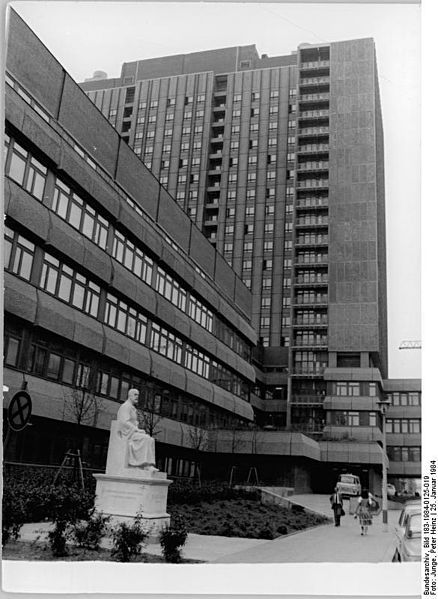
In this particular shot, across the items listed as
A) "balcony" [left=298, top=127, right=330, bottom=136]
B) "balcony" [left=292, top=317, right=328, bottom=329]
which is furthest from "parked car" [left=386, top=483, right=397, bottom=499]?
"balcony" [left=298, top=127, right=330, bottom=136]

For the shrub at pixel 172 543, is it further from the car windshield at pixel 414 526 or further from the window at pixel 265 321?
the window at pixel 265 321

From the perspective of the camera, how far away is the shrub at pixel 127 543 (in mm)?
10449

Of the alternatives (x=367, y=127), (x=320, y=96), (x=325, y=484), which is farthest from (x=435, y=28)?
(x=320, y=96)

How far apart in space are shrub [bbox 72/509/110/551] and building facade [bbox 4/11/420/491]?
424cm

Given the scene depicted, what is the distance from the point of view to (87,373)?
20344 millimetres

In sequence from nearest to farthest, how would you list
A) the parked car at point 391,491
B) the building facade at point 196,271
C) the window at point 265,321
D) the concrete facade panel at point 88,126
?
1. the parked car at point 391,491
2. the building facade at point 196,271
3. the concrete facade panel at point 88,126
4. the window at point 265,321

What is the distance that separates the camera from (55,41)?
13211 millimetres

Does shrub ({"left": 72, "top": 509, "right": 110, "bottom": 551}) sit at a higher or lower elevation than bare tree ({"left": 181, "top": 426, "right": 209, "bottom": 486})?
lower

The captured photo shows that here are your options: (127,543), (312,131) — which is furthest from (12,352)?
(312,131)

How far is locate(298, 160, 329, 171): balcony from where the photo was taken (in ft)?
184

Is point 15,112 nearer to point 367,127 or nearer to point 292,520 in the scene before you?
point 292,520

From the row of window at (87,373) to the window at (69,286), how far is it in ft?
4.94

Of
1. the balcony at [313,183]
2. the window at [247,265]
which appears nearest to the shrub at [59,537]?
the balcony at [313,183]

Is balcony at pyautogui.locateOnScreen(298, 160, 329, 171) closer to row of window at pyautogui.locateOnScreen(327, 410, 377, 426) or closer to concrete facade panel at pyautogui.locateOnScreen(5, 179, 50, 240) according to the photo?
row of window at pyautogui.locateOnScreen(327, 410, 377, 426)
